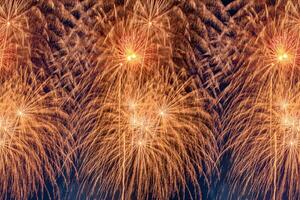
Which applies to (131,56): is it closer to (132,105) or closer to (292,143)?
(132,105)

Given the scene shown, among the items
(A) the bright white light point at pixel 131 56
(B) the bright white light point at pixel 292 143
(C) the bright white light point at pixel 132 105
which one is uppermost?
(A) the bright white light point at pixel 131 56

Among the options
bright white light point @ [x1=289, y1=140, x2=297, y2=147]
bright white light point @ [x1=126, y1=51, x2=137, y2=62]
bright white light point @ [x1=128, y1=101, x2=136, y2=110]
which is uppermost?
bright white light point @ [x1=126, y1=51, x2=137, y2=62]

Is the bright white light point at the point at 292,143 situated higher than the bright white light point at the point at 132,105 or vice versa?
the bright white light point at the point at 132,105

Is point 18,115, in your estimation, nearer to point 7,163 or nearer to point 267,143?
point 7,163

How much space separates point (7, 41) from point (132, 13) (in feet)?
12.0

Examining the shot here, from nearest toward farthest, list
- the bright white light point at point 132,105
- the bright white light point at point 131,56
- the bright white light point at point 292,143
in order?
the bright white light point at point 292,143, the bright white light point at point 131,56, the bright white light point at point 132,105

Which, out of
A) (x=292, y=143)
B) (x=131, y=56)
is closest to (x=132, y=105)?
(x=131, y=56)

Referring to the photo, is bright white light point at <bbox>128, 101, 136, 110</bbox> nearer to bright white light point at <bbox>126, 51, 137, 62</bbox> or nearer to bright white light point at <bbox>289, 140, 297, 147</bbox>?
bright white light point at <bbox>126, 51, 137, 62</bbox>

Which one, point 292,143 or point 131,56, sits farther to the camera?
point 131,56

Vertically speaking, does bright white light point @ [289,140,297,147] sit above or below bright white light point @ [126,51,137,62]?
below

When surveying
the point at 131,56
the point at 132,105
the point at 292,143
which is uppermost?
the point at 131,56

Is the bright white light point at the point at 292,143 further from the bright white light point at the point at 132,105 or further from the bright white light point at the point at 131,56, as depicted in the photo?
the bright white light point at the point at 131,56

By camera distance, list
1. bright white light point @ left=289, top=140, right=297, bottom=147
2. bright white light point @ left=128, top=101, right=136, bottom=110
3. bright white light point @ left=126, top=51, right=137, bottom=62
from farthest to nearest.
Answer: bright white light point @ left=128, top=101, right=136, bottom=110
bright white light point @ left=126, top=51, right=137, bottom=62
bright white light point @ left=289, top=140, right=297, bottom=147

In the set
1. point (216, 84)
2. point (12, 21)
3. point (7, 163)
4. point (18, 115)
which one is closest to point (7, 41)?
point (12, 21)
